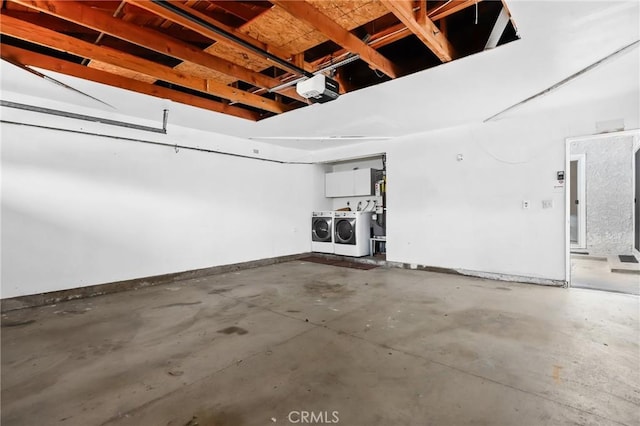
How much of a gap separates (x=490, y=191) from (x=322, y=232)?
348 cm

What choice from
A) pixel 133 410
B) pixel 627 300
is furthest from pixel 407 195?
pixel 133 410

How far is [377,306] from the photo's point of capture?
3.27 m

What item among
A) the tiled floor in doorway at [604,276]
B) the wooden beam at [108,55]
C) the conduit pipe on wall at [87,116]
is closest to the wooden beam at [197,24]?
the wooden beam at [108,55]

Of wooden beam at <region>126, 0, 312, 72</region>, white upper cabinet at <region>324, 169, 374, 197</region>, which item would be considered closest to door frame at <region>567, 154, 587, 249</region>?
white upper cabinet at <region>324, 169, 374, 197</region>

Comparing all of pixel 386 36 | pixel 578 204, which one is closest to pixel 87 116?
pixel 386 36

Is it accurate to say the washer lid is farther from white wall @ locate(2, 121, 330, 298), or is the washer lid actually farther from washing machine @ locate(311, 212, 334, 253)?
white wall @ locate(2, 121, 330, 298)

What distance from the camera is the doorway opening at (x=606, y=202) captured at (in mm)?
5855

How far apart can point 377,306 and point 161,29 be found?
3335 mm

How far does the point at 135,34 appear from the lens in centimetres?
229

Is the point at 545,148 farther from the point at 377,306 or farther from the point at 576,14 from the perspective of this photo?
the point at 377,306

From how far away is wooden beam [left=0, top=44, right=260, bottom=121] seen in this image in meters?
2.64

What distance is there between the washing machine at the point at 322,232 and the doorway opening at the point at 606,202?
4498mm

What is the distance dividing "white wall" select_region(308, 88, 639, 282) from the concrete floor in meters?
0.87

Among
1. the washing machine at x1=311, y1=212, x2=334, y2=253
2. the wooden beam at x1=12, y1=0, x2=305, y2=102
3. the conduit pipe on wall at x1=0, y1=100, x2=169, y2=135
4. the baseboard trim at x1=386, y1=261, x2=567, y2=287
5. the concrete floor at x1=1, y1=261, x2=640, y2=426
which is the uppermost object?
the wooden beam at x1=12, y1=0, x2=305, y2=102
